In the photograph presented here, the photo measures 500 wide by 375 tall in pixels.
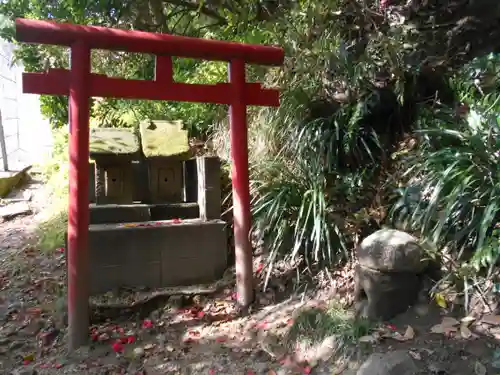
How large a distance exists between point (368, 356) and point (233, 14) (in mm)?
3259

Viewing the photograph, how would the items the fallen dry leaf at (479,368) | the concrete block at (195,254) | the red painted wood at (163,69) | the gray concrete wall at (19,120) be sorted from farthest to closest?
the gray concrete wall at (19,120) < the concrete block at (195,254) < the red painted wood at (163,69) < the fallen dry leaf at (479,368)

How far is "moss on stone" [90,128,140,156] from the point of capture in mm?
4090

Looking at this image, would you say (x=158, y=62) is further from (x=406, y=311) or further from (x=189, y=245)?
(x=406, y=311)

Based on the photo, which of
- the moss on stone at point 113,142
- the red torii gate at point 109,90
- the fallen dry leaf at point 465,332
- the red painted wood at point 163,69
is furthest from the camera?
the moss on stone at point 113,142

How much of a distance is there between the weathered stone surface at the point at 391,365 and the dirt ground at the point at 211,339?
0.09 m

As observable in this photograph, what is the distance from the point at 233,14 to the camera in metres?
4.27

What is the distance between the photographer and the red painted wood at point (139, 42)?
3.12 m

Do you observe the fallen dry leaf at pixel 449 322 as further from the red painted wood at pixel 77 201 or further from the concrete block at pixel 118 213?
the concrete block at pixel 118 213

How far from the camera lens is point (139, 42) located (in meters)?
3.45

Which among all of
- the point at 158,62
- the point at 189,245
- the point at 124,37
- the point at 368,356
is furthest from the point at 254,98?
the point at 368,356

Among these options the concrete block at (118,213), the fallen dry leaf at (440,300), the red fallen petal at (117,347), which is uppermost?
the concrete block at (118,213)

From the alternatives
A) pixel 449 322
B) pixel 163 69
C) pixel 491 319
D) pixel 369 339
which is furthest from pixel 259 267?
pixel 491 319

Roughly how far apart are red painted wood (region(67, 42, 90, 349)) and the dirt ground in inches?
9.7

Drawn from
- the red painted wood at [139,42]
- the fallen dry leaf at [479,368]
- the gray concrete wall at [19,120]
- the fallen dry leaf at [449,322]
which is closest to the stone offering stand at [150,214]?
the red painted wood at [139,42]
